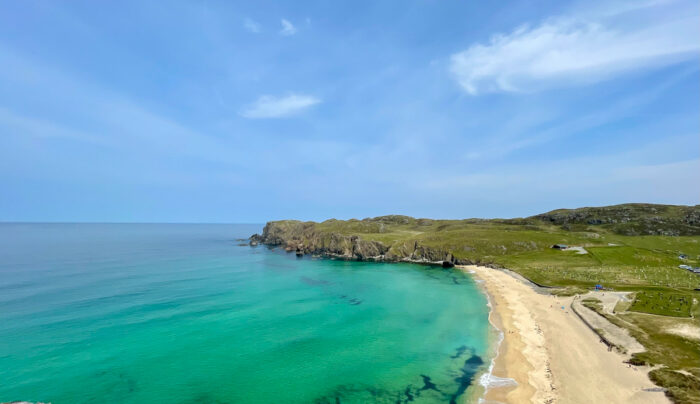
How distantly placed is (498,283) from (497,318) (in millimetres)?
32331

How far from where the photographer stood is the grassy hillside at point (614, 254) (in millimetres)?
40406

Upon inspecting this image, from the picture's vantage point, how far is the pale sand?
31.4 m

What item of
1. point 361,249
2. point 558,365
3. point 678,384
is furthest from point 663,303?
point 361,249

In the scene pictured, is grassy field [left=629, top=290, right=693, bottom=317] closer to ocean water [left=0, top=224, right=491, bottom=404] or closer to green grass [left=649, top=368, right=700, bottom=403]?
green grass [left=649, top=368, right=700, bottom=403]

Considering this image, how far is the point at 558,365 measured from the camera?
38.0 metres

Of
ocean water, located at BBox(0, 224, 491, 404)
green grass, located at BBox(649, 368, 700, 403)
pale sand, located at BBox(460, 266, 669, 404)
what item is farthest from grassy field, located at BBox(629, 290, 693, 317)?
ocean water, located at BBox(0, 224, 491, 404)

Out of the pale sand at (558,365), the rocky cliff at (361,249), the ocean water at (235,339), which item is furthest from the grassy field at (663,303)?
the rocky cliff at (361,249)

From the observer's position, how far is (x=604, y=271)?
281 feet

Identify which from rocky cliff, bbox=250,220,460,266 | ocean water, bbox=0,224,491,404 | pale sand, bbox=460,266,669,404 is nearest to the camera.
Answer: pale sand, bbox=460,266,669,404

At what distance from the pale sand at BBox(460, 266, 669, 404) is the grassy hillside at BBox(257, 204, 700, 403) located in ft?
11.2

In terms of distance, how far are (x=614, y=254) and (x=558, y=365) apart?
96.4 meters

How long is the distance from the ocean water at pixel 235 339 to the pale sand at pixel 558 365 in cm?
405

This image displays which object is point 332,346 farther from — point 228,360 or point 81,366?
point 81,366

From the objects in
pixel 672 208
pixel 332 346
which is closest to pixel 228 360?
pixel 332 346
